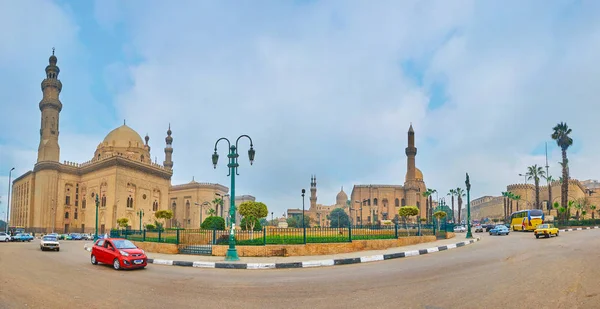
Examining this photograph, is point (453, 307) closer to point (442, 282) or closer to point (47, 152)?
point (442, 282)

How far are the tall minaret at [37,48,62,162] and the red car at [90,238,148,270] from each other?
195ft

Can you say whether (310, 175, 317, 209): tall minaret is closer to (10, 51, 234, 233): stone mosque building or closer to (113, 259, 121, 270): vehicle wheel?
(10, 51, 234, 233): stone mosque building

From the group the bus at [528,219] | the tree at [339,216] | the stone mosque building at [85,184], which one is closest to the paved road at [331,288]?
the bus at [528,219]

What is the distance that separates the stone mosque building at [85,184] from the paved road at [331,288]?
5162 centimetres

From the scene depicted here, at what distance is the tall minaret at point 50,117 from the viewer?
208 feet

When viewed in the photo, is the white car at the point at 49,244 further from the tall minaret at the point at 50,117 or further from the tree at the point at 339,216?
the tree at the point at 339,216

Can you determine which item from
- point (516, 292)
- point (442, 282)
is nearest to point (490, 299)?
point (516, 292)

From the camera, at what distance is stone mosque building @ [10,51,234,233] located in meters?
59.6

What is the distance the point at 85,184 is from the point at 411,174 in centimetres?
6668

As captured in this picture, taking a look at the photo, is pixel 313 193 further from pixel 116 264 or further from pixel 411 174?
pixel 116 264

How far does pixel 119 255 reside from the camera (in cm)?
1280

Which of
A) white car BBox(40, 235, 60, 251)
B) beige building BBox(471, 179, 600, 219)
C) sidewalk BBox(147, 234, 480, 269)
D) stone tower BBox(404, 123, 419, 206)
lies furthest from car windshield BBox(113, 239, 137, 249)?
beige building BBox(471, 179, 600, 219)

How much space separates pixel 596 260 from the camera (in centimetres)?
1204

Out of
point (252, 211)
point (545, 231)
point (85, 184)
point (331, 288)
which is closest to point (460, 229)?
point (545, 231)
